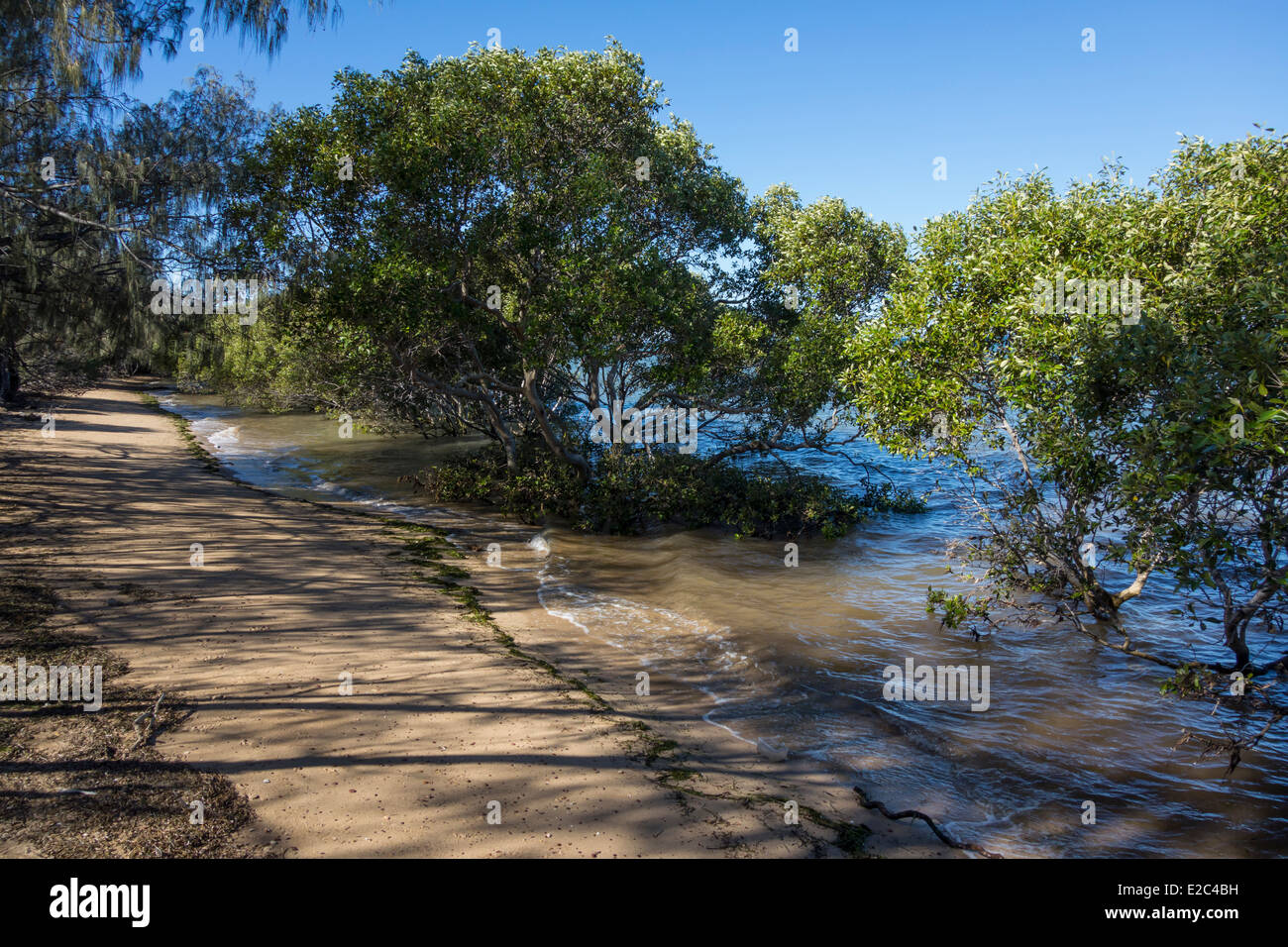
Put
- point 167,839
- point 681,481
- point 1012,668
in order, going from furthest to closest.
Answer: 1. point 681,481
2. point 1012,668
3. point 167,839

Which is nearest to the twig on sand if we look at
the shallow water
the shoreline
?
the shoreline

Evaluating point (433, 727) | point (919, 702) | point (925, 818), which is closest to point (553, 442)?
point (919, 702)

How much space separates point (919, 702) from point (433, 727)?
6011mm

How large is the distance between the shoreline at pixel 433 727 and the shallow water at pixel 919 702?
0.90 metres

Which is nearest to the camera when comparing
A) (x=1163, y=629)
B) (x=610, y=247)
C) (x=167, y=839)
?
(x=167, y=839)

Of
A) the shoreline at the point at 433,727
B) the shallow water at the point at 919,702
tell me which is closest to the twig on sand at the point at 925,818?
the shoreline at the point at 433,727

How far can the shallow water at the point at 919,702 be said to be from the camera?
662 centimetres

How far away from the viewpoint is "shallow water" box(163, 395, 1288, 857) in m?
6.62

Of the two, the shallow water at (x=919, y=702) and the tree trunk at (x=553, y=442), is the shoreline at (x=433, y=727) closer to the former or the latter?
the shallow water at (x=919, y=702)

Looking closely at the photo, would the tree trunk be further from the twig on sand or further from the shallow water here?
the twig on sand

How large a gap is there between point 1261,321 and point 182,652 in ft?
37.6
